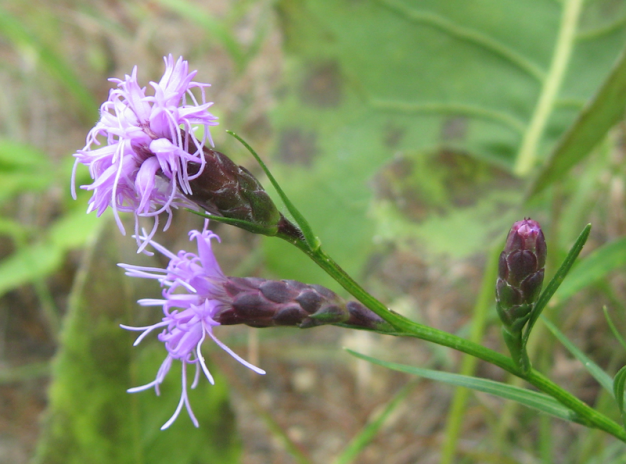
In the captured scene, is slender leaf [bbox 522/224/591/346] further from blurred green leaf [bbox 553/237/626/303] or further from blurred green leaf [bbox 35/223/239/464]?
blurred green leaf [bbox 35/223/239/464]

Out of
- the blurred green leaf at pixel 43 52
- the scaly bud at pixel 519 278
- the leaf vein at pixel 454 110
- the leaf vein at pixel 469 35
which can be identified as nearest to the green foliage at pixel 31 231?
the blurred green leaf at pixel 43 52

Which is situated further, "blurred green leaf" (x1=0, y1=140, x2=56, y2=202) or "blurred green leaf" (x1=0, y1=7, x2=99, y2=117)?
"blurred green leaf" (x1=0, y1=7, x2=99, y2=117)

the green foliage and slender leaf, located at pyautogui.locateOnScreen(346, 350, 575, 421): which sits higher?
the green foliage

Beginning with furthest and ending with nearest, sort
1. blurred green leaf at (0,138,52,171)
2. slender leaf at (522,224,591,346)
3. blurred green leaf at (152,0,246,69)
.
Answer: blurred green leaf at (152,0,246,69) → blurred green leaf at (0,138,52,171) → slender leaf at (522,224,591,346)

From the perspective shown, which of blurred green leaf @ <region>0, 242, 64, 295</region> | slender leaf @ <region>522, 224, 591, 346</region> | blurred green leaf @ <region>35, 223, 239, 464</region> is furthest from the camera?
blurred green leaf @ <region>0, 242, 64, 295</region>

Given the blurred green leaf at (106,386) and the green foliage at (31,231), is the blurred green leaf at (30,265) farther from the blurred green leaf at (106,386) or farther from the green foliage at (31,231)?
the blurred green leaf at (106,386)

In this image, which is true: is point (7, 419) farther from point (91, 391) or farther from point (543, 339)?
point (543, 339)

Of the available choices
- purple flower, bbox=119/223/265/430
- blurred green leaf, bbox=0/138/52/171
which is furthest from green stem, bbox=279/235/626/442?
blurred green leaf, bbox=0/138/52/171

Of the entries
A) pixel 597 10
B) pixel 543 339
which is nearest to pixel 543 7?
pixel 597 10

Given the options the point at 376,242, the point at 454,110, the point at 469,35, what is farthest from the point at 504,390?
the point at 469,35
